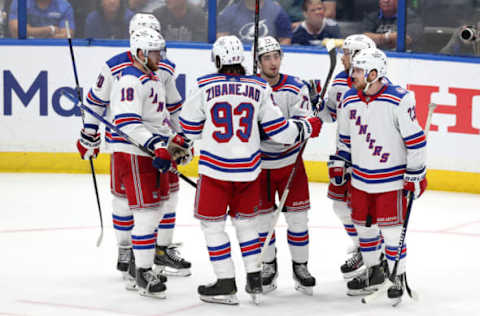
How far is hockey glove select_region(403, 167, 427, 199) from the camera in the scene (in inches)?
172

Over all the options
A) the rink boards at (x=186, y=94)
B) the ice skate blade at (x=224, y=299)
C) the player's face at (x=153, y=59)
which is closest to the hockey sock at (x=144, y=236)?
the ice skate blade at (x=224, y=299)

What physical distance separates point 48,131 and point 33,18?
0.91 metres

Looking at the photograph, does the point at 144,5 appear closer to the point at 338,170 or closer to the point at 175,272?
the point at 175,272

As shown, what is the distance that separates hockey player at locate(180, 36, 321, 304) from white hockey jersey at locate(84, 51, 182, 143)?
0.54m

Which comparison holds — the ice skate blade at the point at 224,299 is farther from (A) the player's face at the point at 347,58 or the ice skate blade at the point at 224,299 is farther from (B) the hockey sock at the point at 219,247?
(A) the player's face at the point at 347,58

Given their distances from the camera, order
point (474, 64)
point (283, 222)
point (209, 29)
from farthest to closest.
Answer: point (209, 29)
point (474, 64)
point (283, 222)

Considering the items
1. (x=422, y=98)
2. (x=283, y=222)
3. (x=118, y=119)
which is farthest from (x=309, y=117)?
(x=422, y=98)

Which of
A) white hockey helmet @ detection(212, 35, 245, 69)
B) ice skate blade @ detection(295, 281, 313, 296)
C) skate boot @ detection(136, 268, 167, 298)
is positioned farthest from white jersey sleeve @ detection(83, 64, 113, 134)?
ice skate blade @ detection(295, 281, 313, 296)

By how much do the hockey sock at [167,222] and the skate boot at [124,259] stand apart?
238 millimetres

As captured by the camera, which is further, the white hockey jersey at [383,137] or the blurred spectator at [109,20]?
the blurred spectator at [109,20]

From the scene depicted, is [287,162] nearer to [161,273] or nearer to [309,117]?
[309,117]

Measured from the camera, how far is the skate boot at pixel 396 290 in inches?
178

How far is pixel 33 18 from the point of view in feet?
25.8

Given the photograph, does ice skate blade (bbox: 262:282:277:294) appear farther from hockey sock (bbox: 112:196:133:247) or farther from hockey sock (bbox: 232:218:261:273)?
hockey sock (bbox: 112:196:133:247)
